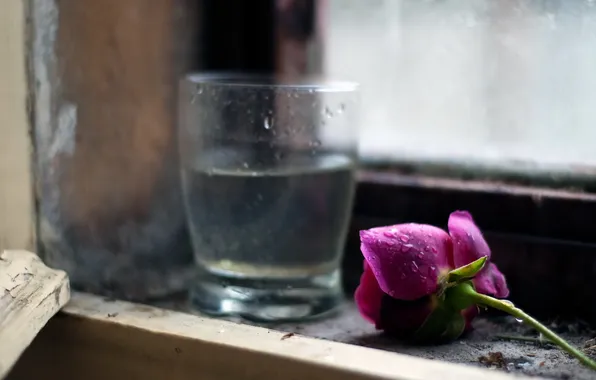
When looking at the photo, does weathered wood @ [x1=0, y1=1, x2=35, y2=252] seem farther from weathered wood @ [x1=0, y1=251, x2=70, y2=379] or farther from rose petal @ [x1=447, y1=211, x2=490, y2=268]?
rose petal @ [x1=447, y1=211, x2=490, y2=268]

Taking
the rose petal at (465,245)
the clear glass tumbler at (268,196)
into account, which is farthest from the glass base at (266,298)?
the rose petal at (465,245)

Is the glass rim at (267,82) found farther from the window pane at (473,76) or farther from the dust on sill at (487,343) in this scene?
the dust on sill at (487,343)

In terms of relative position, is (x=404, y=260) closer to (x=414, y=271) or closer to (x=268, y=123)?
(x=414, y=271)

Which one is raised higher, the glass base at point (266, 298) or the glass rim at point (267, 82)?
the glass rim at point (267, 82)

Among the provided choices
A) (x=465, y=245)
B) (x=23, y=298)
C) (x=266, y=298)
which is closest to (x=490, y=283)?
(x=465, y=245)

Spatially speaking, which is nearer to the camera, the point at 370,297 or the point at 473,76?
the point at 370,297

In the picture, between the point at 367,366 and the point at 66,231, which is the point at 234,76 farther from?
the point at 367,366
